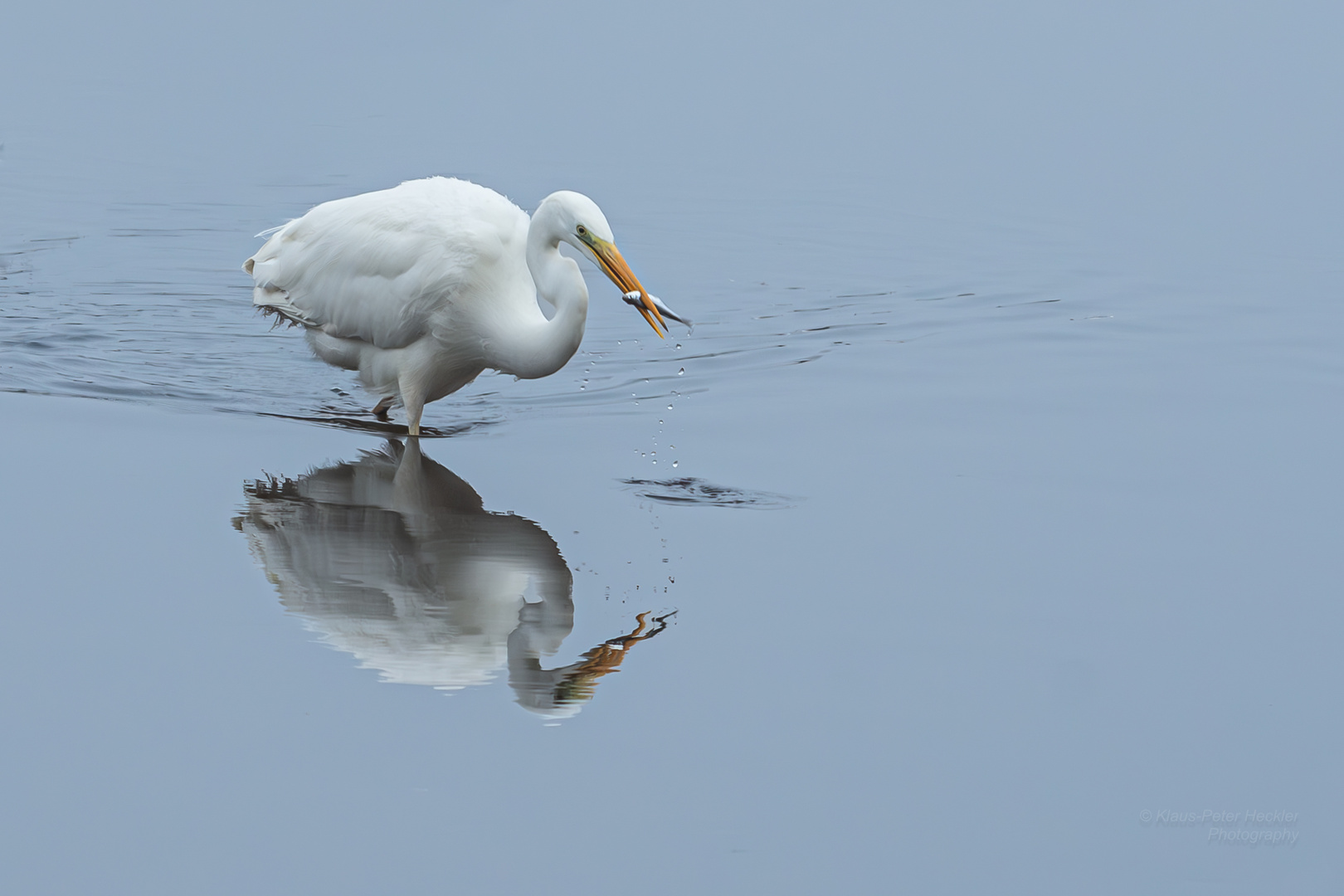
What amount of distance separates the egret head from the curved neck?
7 centimetres

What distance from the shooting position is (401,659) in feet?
18.9

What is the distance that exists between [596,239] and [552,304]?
0.57 m

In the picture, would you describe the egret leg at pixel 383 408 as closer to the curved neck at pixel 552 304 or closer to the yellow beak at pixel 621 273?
the curved neck at pixel 552 304

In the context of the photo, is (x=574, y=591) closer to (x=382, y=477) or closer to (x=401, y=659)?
(x=401, y=659)

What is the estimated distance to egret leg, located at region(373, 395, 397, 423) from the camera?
359 inches

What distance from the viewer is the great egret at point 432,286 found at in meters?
8.04

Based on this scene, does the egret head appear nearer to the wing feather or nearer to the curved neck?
the curved neck

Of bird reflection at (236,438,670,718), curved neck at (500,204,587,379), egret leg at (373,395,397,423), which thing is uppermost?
curved neck at (500,204,587,379)

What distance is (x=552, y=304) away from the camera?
811 centimetres

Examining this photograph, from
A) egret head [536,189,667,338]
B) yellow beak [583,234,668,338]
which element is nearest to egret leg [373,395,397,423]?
egret head [536,189,667,338]

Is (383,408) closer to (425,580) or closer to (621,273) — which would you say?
(621,273)

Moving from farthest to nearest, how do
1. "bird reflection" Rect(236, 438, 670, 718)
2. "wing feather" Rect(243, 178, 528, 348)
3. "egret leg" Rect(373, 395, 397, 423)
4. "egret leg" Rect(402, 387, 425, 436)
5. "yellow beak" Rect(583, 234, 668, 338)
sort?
1. "egret leg" Rect(373, 395, 397, 423)
2. "egret leg" Rect(402, 387, 425, 436)
3. "wing feather" Rect(243, 178, 528, 348)
4. "yellow beak" Rect(583, 234, 668, 338)
5. "bird reflection" Rect(236, 438, 670, 718)

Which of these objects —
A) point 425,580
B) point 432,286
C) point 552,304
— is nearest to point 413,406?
point 432,286

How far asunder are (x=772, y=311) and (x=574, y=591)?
6.08 metres
